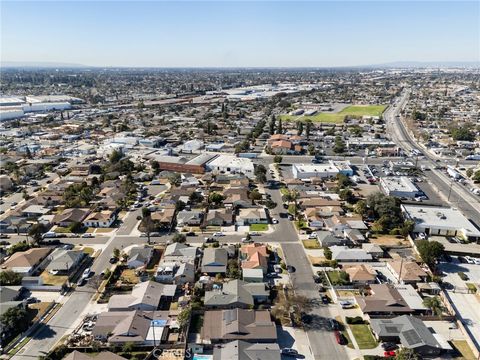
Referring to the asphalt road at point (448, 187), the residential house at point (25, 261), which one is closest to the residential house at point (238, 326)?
the residential house at point (25, 261)

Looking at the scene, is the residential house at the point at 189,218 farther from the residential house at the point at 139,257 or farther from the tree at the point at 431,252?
the tree at the point at 431,252

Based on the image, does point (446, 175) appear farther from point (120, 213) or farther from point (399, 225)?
point (120, 213)

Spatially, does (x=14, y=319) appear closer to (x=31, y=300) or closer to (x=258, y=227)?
(x=31, y=300)

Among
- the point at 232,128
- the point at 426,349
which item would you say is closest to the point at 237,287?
the point at 426,349

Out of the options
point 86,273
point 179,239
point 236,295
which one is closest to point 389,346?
point 236,295

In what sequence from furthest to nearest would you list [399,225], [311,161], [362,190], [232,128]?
1. [232,128]
2. [311,161]
3. [362,190]
4. [399,225]

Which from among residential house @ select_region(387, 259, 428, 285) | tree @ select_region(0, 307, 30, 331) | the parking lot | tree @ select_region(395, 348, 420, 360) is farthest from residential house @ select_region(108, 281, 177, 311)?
the parking lot
